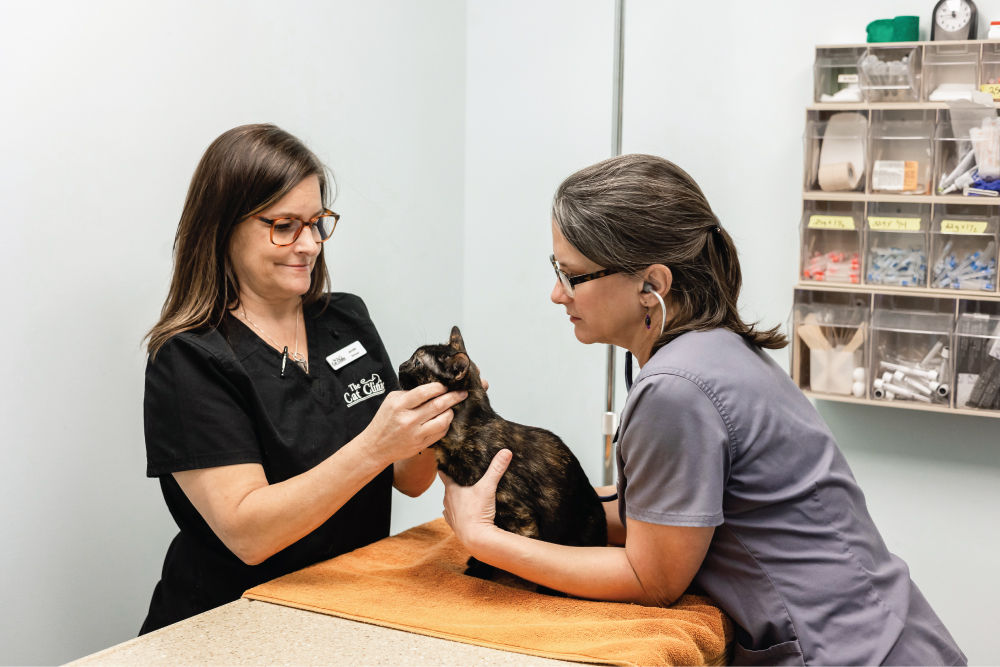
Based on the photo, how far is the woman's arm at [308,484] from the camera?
143 centimetres

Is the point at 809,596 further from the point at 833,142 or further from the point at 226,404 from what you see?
the point at 833,142

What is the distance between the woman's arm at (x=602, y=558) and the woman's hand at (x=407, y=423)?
133mm

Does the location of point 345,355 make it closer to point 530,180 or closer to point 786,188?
point 530,180

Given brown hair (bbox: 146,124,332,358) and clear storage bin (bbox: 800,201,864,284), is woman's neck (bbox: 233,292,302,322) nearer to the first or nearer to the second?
brown hair (bbox: 146,124,332,358)

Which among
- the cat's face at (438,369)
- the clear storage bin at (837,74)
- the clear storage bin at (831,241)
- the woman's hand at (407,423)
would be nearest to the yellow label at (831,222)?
the clear storage bin at (831,241)

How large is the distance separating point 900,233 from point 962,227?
0.60 ft

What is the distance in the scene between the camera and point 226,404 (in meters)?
1.51

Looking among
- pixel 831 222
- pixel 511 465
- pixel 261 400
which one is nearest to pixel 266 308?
pixel 261 400

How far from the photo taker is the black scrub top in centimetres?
148

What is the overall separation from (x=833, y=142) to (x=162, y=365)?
6.68ft

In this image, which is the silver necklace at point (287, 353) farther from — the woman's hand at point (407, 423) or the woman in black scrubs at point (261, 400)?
the woman's hand at point (407, 423)

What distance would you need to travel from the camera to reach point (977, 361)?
2480 mm

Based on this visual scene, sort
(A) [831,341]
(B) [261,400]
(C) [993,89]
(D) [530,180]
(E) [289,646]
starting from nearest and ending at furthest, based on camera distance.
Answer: (E) [289,646] → (B) [261,400] → (C) [993,89] → (A) [831,341] → (D) [530,180]

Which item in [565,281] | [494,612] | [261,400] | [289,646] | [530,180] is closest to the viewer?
[289,646]
